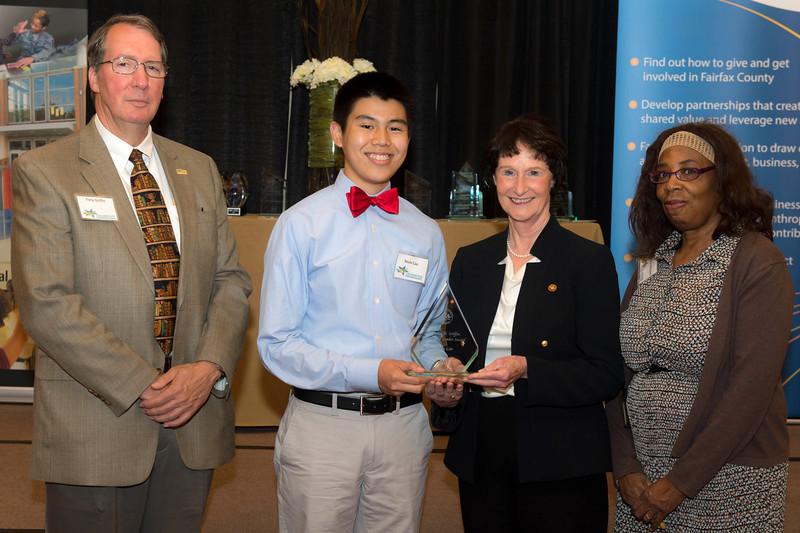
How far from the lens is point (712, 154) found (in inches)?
91.3

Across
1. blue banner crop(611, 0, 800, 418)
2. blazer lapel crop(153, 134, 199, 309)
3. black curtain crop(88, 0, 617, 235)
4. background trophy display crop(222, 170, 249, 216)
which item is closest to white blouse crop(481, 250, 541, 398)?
blazer lapel crop(153, 134, 199, 309)

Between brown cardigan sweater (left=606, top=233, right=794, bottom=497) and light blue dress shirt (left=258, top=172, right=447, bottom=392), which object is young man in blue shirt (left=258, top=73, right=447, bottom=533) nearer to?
light blue dress shirt (left=258, top=172, right=447, bottom=392)

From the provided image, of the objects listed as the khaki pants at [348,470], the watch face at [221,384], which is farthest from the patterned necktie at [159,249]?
the khaki pants at [348,470]

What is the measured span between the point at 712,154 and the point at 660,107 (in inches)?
123

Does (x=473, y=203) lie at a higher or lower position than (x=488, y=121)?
lower

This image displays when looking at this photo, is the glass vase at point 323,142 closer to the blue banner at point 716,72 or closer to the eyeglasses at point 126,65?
the blue banner at point 716,72

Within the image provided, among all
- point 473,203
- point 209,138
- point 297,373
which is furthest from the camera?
point 209,138

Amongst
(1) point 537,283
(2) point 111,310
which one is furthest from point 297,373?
(1) point 537,283

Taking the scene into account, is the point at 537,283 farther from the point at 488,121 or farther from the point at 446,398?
the point at 488,121

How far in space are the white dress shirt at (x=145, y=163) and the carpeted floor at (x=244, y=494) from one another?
1928 mm

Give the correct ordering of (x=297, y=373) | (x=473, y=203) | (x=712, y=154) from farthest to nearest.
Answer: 1. (x=473, y=203)
2. (x=712, y=154)
3. (x=297, y=373)

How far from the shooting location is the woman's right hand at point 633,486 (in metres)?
2.28

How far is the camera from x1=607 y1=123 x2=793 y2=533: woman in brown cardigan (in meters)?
2.16

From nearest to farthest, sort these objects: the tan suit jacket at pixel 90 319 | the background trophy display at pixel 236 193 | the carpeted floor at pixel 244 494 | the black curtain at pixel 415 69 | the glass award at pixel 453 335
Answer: the tan suit jacket at pixel 90 319, the glass award at pixel 453 335, the carpeted floor at pixel 244 494, the background trophy display at pixel 236 193, the black curtain at pixel 415 69
